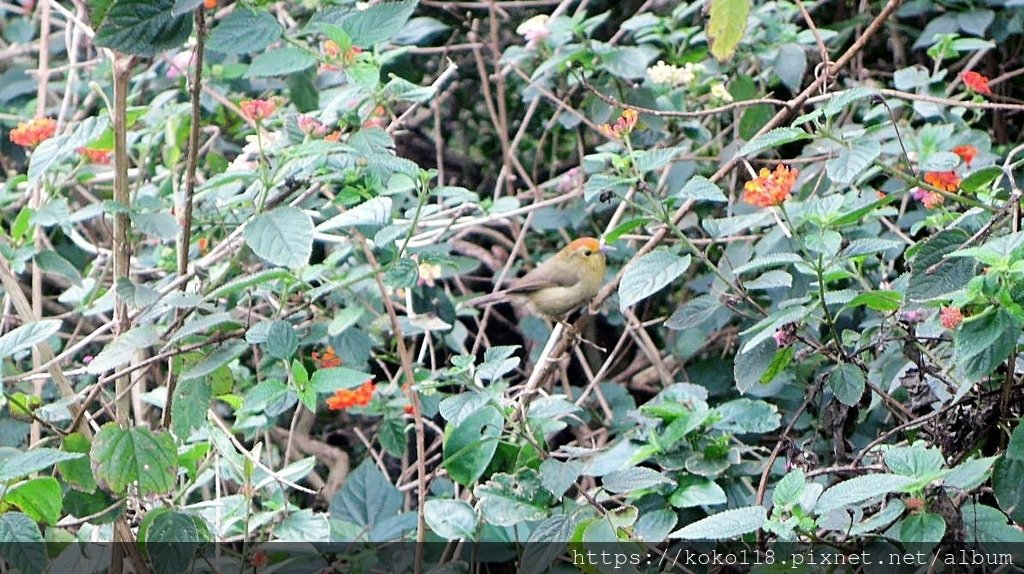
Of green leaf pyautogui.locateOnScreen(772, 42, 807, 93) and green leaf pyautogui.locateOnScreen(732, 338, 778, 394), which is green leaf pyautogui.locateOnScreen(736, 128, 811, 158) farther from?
green leaf pyautogui.locateOnScreen(772, 42, 807, 93)

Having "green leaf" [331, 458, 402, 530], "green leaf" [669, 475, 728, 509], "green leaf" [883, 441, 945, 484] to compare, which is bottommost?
"green leaf" [331, 458, 402, 530]

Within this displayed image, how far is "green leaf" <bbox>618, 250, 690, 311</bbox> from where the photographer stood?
6.76 ft

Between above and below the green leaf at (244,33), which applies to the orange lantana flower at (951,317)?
below

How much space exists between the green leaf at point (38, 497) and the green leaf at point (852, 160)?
4.49 feet

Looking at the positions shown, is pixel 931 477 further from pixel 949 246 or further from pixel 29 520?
pixel 29 520

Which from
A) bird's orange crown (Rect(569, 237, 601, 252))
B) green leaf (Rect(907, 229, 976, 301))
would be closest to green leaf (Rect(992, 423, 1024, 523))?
green leaf (Rect(907, 229, 976, 301))

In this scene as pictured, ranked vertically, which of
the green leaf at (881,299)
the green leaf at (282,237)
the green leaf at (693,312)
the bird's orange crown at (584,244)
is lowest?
the bird's orange crown at (584,244)

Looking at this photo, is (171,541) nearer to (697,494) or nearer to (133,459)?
(133,459)

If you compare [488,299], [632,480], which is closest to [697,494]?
[632,480]

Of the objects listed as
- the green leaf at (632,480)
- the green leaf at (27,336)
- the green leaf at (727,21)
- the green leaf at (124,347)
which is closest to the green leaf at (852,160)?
the green leaf at (727,21)

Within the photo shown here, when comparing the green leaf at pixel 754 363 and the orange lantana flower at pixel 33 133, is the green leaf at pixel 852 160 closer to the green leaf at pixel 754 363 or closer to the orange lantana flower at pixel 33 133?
the green leaf at pixel 754 363

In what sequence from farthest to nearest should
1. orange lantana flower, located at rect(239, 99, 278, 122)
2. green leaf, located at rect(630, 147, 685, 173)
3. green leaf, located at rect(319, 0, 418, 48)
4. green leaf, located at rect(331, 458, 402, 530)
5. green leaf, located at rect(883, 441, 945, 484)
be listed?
green leaf, located at rect(331, 458, 402, 530)
green leaf, located at rect(630, 147, 685, 173)
orange lantana flower, located at rect(239, 99, 278, 122)
green leaf, located at rect(319, 0, 418, 48)
green leaf, located at rect(883, 441, 945, 484)

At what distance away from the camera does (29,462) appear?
5.82 ft

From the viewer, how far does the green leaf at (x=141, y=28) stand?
1716 mm
